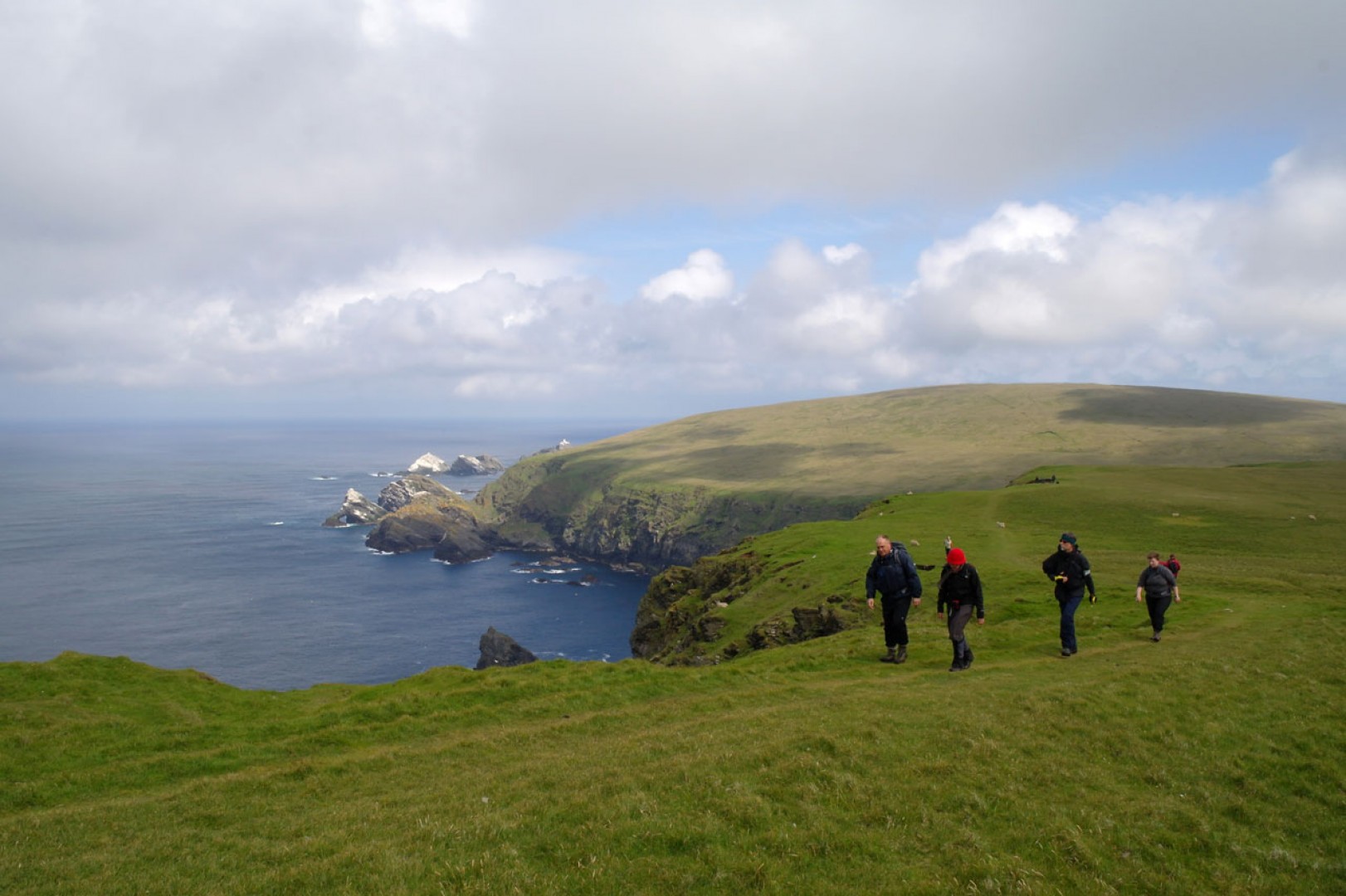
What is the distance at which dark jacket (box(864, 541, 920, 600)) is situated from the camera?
953 inches

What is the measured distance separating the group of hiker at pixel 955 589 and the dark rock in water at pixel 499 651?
10785 centimetres

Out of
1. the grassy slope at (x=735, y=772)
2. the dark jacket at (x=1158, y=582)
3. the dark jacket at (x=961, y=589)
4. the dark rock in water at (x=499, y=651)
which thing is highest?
the dark jacket at (x=961, y=589)

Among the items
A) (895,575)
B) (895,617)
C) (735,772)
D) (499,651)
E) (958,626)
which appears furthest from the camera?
(499,651)

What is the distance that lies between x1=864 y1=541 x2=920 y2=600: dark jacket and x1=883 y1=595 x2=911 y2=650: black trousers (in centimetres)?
49

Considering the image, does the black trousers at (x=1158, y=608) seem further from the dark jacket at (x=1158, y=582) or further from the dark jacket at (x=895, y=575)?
the dark jacket at (x=895, y=575)

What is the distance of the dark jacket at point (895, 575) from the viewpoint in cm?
2422

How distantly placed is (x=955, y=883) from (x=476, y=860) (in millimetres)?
7782

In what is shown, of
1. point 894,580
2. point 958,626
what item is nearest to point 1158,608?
point 958,626

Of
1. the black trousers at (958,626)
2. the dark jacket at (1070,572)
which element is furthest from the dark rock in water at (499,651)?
the dark jacket at (1070,572)

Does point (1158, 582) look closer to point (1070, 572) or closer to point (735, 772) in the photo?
point (1070, 572)

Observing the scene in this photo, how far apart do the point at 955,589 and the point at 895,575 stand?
2.09m

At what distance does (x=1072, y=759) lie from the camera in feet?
50.6

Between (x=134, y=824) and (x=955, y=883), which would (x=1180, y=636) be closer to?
(x=955, y=883)

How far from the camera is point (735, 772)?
47.5 ft
